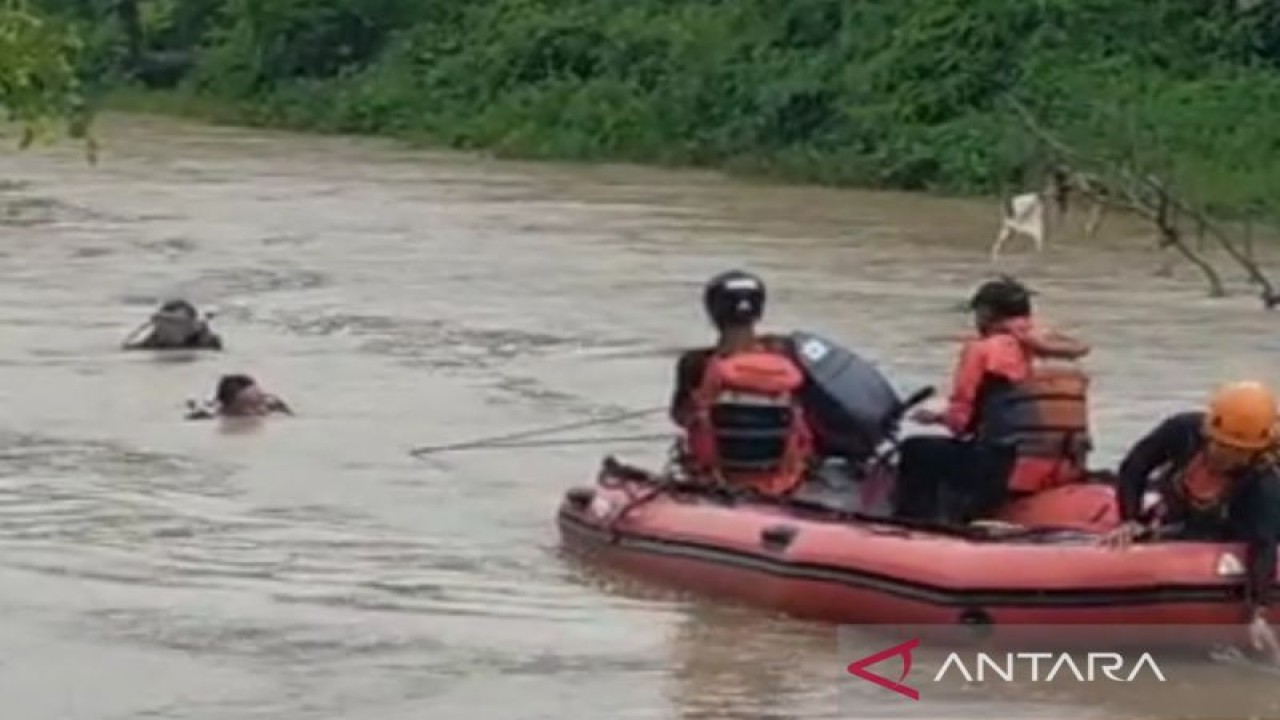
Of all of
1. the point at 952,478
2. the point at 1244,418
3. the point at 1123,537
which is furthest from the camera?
the point at 952,478

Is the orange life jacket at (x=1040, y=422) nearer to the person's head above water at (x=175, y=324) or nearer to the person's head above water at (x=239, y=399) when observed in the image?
the person's head above water at (x=239, y=399)

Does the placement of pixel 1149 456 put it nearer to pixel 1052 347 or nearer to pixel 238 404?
pixel 1052 347

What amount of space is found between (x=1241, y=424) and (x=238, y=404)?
861 cm

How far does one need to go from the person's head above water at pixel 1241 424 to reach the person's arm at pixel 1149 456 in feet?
1.00

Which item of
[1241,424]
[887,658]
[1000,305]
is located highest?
[1000,305]

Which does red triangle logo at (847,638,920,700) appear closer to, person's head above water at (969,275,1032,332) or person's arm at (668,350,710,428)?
person's head above water at (969,275,1032,332)

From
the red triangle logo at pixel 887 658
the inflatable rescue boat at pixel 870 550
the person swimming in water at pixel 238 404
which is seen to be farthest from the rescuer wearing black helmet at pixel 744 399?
the person swimming in water at pixel 238 404

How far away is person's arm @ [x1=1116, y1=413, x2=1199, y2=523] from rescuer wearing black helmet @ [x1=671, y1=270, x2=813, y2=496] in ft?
5.47

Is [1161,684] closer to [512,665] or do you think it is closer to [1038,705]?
[1038,705]

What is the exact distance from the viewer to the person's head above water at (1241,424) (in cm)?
1141

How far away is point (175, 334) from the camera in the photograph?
876 inches

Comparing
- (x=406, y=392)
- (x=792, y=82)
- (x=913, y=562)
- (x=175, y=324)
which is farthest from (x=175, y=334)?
(x=792, y=82)

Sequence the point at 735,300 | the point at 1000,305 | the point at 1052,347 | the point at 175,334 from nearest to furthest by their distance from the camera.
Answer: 1. the point at 1052,347
2. the point at 1000,305
3. the point at 735,300
4. the point at 175,334

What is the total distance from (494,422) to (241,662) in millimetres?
6505
